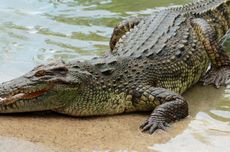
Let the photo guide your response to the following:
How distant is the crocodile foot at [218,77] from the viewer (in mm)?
6305

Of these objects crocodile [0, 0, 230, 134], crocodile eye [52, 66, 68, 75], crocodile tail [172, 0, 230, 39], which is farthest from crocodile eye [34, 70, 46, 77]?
crocodile tail [172, 0, 230, 39]

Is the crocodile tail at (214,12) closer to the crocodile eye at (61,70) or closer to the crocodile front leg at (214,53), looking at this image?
the crocodile front leg at (214,53)

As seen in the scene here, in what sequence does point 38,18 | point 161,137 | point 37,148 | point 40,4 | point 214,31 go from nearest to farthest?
point 37,148 < point 161,137 < point 214,31 < point 38,18 < point 40,4

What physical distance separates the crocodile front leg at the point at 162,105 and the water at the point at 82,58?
0.10 metres

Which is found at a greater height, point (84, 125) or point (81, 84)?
point (81, 84)

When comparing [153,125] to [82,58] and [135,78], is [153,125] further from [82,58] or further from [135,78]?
[82,58]

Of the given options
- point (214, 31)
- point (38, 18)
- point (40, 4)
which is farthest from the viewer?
point (40, 4)

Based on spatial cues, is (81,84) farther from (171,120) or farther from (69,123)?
(171,120)

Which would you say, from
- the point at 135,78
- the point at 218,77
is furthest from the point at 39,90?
the point at 218,77

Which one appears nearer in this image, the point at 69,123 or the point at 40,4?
the point at 69,123

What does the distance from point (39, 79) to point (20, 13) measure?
4.05m

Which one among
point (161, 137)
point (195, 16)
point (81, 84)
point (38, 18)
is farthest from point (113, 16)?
point (161, 137)

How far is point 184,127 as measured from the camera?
200 inches

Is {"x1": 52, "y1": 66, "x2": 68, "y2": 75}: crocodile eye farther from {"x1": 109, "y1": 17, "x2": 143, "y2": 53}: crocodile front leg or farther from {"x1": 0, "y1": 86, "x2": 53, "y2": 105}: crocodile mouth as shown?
{"x1": 109, "y1": 17, "x2": 143, "y2": 53}: crocodile front leg
